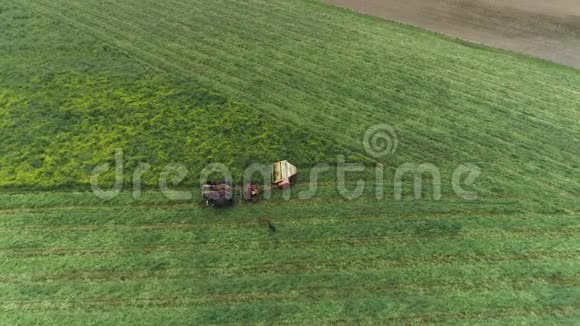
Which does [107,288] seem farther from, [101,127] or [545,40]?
[545,40]

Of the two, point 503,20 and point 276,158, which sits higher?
point 503,20

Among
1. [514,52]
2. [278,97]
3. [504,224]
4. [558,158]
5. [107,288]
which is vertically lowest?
[107,288]

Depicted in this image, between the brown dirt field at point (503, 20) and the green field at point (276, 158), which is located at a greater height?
the brown dirt field at point (503, 20)

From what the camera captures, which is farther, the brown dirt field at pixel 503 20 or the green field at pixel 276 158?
the brown dirt field at pixel 503 20

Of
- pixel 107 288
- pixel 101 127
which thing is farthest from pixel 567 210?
pixel 101 127

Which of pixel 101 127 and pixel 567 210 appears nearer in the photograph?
pixel 567 210
